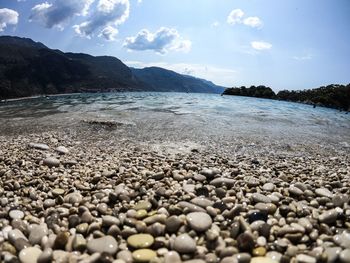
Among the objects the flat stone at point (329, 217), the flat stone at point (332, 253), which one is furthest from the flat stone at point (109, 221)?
the flat stone at point (329, 217)

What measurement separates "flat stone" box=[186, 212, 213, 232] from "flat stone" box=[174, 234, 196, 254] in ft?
1.08

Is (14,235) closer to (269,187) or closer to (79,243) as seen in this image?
(79,243)

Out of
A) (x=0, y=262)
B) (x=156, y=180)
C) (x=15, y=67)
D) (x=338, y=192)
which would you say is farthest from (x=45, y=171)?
(x=15, y=67)

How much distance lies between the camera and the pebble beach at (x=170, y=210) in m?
3.99

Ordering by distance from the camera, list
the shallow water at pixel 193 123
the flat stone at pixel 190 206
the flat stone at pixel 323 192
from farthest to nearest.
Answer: the shallow water at pixel 193 123 → the flat stone at pixel 323 192 → the flat stone at pixel 190 206

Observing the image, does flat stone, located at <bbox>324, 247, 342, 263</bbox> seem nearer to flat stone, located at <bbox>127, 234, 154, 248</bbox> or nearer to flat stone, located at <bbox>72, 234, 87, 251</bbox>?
flat stone, located at <bbox>127, 234, 154, 248</bbox>

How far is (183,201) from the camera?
5398mm

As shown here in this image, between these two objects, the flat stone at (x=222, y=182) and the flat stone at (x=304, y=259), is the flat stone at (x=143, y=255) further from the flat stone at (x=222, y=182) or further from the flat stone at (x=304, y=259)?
the flat stone at (x=222, y=182)

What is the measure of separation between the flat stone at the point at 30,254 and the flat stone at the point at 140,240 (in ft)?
4.24

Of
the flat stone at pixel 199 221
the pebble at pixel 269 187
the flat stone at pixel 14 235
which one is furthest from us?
the pebble at pixel 269 187

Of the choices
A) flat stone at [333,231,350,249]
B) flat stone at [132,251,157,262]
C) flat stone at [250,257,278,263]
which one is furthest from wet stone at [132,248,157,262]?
flat stone at [333,231,350,249]

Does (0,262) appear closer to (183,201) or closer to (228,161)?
(183,201)

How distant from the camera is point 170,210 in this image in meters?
5.05

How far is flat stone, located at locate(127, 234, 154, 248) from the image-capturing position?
13.5 feet
